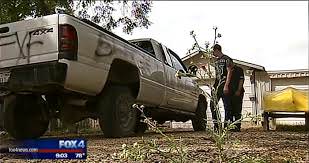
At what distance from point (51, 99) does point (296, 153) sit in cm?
301

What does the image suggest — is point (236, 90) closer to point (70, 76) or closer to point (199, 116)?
point (199, 116)

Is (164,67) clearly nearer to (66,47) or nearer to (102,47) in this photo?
(102,47)

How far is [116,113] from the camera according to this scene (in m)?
5.45

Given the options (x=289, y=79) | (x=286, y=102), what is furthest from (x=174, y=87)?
(x=289, y=79)

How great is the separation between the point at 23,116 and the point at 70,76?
4.68 feet

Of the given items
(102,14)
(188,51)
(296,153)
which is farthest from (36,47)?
(102,14)

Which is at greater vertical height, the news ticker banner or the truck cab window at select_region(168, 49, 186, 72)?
the truck cab window at select_region(168, 49, 186, 72)

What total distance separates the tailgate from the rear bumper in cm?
7

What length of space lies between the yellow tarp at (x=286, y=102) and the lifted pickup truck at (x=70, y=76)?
430 centimetres

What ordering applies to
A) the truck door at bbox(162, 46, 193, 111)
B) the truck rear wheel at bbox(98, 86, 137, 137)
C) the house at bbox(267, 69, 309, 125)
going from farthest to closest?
1. the house at bbox(267, 69, 309, 125)
2. the truck door at bbox(162, 46, 193, 111)
3. the truck rear wheel at bbox(98, 86, 137, 137)

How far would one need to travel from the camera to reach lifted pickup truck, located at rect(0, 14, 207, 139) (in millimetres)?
4670

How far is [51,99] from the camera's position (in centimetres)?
529

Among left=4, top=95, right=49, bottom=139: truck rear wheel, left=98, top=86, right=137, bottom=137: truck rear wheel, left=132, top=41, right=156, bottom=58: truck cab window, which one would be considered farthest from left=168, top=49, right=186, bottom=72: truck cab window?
left=4, top=95, right=49, bottom=139: truck rear wheel

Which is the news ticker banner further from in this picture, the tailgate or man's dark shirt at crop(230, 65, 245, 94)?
man's dark shirt at crop(230, 65, 245, 94)
